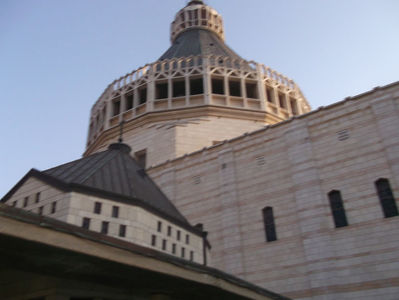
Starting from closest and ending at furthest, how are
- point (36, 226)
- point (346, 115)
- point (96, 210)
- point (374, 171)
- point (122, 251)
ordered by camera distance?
point (36, 226), point (122, 251), point (96, 210), point (374, 171), point (346, 115)

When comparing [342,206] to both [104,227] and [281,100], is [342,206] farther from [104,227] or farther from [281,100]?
[281,100]

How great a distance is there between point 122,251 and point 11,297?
10.1 ft

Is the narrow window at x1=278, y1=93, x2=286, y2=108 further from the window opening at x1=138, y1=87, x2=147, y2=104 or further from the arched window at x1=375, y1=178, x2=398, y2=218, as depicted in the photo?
the arched window at x1=375, y1=178, x2=398, y2=218

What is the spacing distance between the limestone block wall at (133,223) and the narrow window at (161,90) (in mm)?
24260

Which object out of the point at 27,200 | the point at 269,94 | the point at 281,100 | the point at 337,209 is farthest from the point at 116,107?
the point at 337,209

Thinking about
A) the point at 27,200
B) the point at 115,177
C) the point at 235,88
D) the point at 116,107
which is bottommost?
the point at 27,200

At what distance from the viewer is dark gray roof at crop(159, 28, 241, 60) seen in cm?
4559

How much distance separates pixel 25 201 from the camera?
625 inches

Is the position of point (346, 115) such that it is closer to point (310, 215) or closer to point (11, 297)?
point (310, 215)

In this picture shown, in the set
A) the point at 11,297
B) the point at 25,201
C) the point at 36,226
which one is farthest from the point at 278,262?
the point at 36,226

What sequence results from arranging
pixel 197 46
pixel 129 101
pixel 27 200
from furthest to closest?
pixel 197 46
pixel 129 101
pixel 27 200

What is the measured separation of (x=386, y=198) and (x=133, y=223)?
42.8 feet

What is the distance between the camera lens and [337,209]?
21.4 m

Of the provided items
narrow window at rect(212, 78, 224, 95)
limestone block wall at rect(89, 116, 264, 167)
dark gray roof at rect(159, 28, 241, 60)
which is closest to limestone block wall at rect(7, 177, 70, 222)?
limestone block wall at rect(89, 116, 264, 167)
